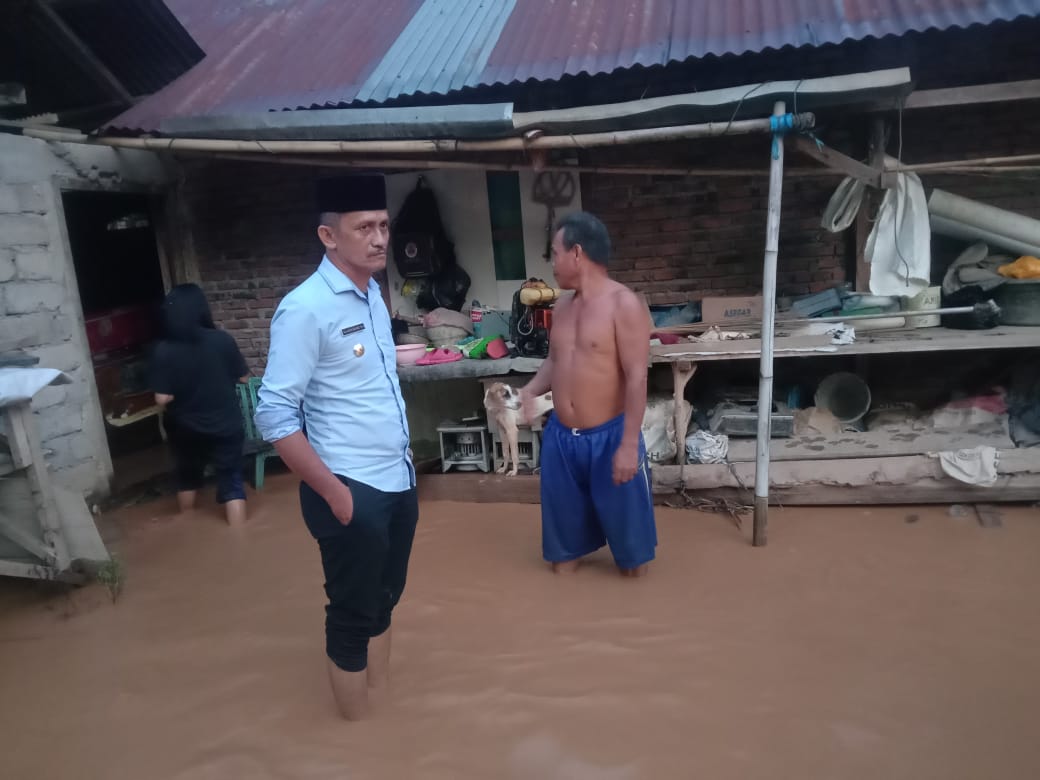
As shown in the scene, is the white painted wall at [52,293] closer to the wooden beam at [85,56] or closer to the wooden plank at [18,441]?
the wooden beam at [85,56]

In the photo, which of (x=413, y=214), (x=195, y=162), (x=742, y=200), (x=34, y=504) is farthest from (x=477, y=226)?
(x=34, y=504)

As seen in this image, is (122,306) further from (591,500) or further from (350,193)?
(350,193)

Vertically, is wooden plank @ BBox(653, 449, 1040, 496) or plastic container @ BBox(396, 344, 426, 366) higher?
plastic container @ BBox(396, 344, 426, 366)

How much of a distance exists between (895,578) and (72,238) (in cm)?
786

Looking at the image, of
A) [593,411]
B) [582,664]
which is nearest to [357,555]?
[582,664]

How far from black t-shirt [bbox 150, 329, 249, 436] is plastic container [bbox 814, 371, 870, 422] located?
4.37m

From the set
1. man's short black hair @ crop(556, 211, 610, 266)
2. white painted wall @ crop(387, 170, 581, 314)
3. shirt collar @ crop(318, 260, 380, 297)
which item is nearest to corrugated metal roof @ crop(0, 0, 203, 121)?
white painted wall @ crop(387, 170, 581, 314)

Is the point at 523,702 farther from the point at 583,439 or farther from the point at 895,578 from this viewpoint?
the point at 895,578

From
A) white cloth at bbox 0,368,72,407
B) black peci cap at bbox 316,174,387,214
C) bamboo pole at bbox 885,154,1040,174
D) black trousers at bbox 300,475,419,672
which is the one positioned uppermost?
bamboo pole at bbox 885,154,1040,174

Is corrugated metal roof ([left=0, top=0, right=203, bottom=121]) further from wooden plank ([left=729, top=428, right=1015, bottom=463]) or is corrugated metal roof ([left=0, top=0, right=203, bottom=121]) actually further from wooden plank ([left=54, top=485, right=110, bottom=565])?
wooden plank ([left=729, top=428, right=1015, bottom=463])

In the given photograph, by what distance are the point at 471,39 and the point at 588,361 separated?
3.52 meters

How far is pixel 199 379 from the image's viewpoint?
5.07m

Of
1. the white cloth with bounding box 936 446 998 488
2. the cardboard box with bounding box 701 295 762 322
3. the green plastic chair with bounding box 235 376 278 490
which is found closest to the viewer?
the white cloth with bounding box 936 446 998 488

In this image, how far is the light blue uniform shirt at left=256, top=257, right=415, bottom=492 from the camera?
225cm
